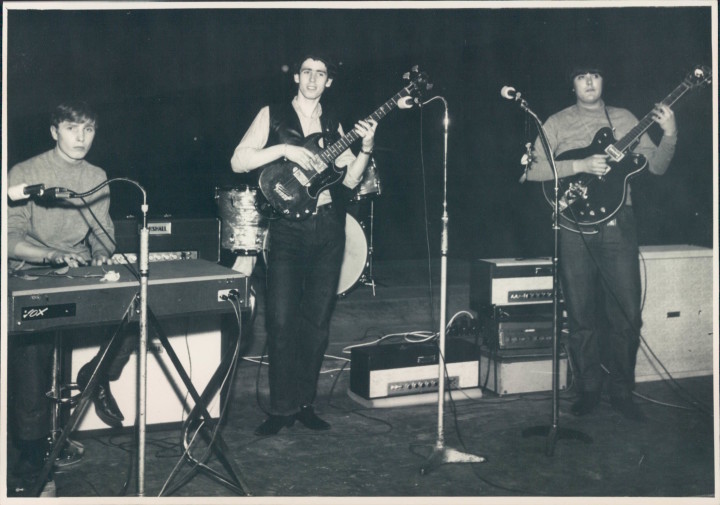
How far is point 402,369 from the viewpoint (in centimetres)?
402

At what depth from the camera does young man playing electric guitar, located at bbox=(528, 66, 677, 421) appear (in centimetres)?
388

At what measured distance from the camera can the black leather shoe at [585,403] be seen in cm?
390

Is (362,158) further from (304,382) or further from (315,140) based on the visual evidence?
(304,382)

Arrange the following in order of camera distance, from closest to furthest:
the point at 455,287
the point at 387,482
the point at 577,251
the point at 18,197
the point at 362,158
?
the point at 18,197 → the point at 387,482 → the point at 362,158 → the point at 577,251 → the point at 455,287

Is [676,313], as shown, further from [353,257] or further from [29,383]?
[29,383]

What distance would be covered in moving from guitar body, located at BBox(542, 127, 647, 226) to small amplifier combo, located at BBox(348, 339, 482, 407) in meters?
1.02

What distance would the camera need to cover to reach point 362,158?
3.57m

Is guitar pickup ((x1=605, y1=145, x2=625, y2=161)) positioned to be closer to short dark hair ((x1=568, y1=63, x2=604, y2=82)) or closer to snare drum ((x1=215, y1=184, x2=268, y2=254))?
short dark hair ((x1=568, y1=63, x2=604, y2=82))

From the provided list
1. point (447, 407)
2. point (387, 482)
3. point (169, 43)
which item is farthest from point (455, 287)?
point (169, 43)

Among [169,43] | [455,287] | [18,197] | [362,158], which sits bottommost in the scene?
[455,287]

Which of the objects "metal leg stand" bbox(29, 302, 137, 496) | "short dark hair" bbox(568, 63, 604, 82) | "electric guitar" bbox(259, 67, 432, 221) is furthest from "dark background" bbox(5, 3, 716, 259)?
"metal leg stand" bbox(29, 302, 137, 496)

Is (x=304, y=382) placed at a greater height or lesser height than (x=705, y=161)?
lesser

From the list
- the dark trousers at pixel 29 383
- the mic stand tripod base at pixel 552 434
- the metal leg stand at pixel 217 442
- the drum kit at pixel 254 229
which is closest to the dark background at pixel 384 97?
the drum kit at pixel 254 229

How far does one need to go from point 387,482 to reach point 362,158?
1.51 m
